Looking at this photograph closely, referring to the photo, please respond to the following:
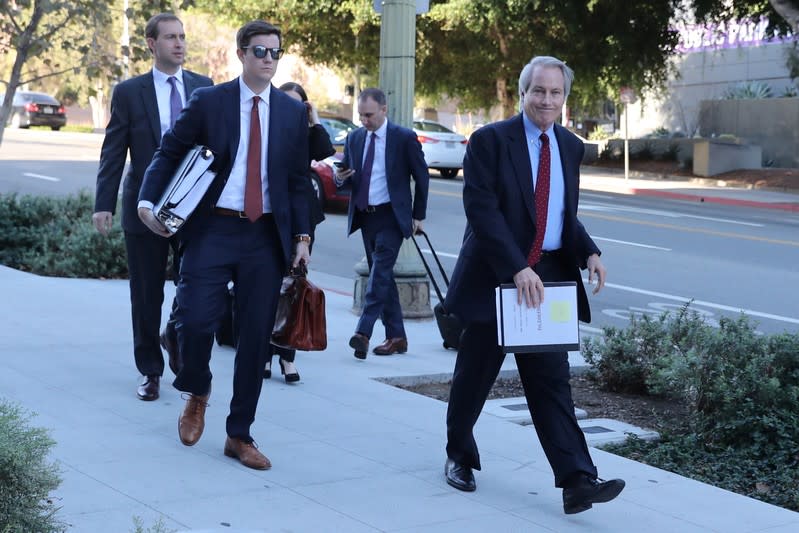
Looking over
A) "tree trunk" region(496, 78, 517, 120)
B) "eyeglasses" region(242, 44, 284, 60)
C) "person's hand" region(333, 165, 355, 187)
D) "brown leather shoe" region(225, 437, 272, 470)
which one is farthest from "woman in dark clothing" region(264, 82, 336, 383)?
"tree trunk" region(496, 78, 517, 120)

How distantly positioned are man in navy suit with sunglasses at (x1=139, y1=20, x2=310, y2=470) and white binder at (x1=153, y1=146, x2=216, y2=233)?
65 millimetres

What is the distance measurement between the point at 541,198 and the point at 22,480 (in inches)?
95.7

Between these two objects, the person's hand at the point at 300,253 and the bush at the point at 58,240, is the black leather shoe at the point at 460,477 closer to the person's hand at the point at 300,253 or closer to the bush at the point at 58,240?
the person's hand at the point at 300,253

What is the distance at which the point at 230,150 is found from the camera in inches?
215

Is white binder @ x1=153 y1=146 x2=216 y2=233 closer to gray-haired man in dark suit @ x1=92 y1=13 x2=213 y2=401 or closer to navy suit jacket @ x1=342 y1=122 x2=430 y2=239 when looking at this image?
gray-haired man in dark suit @ x1=92 y1=13 x2=213 y2=401

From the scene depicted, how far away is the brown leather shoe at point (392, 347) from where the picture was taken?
8492mm

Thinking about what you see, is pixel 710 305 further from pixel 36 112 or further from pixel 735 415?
pixel 36 112

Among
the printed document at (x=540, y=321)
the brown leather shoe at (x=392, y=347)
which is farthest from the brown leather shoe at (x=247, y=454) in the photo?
the brown leather shoe at (x=392, y=347)

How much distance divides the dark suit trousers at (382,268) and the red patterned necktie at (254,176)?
2.91 meters

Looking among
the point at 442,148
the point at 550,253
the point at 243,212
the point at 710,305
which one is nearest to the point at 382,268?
the point at 243,212

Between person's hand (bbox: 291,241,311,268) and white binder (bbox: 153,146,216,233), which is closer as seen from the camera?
white binder (bbox: 153,146,216,233)

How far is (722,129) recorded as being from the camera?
37531 millimetres

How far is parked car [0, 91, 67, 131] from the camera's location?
48.6 meters

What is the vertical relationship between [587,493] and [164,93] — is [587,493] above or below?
below
